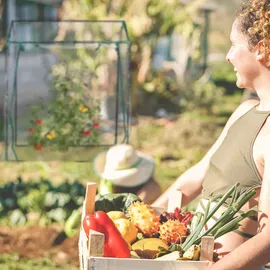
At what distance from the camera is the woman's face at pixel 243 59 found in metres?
2.45

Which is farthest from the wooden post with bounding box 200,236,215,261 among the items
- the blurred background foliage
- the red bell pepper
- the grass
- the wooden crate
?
the blurred background foliage

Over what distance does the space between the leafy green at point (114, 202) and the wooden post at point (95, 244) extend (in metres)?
0.57

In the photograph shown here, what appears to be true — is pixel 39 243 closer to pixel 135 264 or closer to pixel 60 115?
pixel 60 115

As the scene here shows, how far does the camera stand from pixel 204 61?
12.2m

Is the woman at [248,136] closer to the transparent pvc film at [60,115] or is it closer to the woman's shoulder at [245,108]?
the woman's shoulder at [245,108]

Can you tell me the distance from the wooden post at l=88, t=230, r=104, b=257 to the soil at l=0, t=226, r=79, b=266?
2.34 m

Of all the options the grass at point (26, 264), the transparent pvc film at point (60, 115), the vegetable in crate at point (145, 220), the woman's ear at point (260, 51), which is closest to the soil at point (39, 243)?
the grass at point (26, 264)

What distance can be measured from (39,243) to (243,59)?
8.84 feet

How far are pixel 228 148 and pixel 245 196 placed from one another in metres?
0.24

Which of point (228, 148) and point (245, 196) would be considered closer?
point (245, 196)

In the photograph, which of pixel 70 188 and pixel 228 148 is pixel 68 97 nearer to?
pixel 70 188

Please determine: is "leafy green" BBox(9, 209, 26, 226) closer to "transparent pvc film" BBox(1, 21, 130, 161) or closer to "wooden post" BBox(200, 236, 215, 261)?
"transparent pvc film" BBox(1, 21, 130, 161)

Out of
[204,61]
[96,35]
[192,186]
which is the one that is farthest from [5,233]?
[204,61]

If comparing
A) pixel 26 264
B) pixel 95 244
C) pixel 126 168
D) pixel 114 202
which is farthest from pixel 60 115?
pixel 95 244
